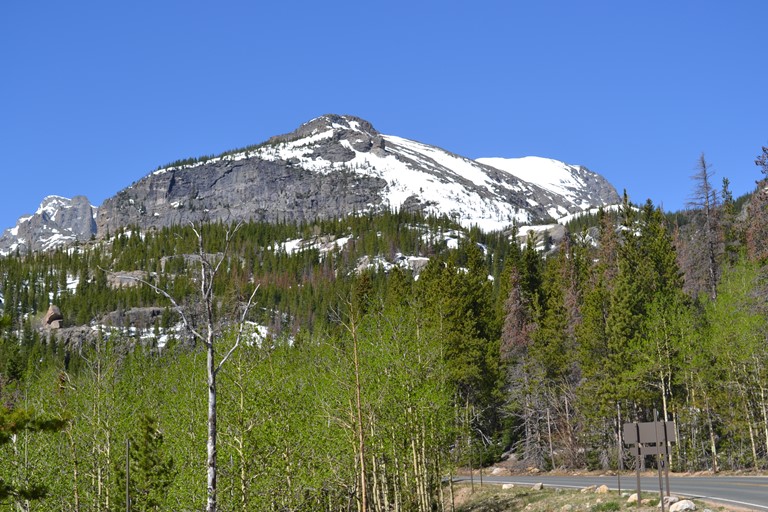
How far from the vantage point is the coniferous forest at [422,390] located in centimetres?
2711

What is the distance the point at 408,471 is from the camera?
112 ft

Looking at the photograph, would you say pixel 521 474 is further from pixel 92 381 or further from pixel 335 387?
pixel 92 381

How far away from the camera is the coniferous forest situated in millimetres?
27109

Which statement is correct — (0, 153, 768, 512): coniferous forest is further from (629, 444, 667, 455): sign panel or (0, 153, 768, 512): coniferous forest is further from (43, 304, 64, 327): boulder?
(43, 304, 64, 327): boulder

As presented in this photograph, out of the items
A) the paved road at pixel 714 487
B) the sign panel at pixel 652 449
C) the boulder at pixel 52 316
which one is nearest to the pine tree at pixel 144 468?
the paved road at pixel 714 487

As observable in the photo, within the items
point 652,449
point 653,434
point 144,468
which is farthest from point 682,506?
point 144,468

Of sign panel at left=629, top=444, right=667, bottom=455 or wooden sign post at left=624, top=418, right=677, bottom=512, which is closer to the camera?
wooden sign post at left=624, top=418, right=677, bottom=512

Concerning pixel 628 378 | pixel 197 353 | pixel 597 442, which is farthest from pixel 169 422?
pixel 597 442

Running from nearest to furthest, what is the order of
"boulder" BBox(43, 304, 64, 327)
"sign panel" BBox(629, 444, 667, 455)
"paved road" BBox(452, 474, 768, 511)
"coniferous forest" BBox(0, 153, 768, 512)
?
"sign panel" BBox(629, 444, 667, 455)
"paved road" BBox(452, 474, 768, 511)
"coniferous forest" BBox(0, 153, 768, 512)
"boulder" BBox(43, 304, 64, 327)

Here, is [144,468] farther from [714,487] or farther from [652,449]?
[652,449]

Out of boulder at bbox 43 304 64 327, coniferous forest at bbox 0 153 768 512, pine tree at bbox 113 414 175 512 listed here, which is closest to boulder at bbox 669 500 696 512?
coniferous forest at bbox 0 153 768 512

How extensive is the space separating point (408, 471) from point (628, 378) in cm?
1592

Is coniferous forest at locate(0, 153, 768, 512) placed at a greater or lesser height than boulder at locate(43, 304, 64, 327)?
lesser

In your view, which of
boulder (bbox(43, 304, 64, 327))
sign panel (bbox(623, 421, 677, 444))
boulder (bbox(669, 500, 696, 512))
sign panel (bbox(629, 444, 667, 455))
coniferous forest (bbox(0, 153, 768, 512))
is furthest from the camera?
boulder (bbox(43, 304, 64, 327))
